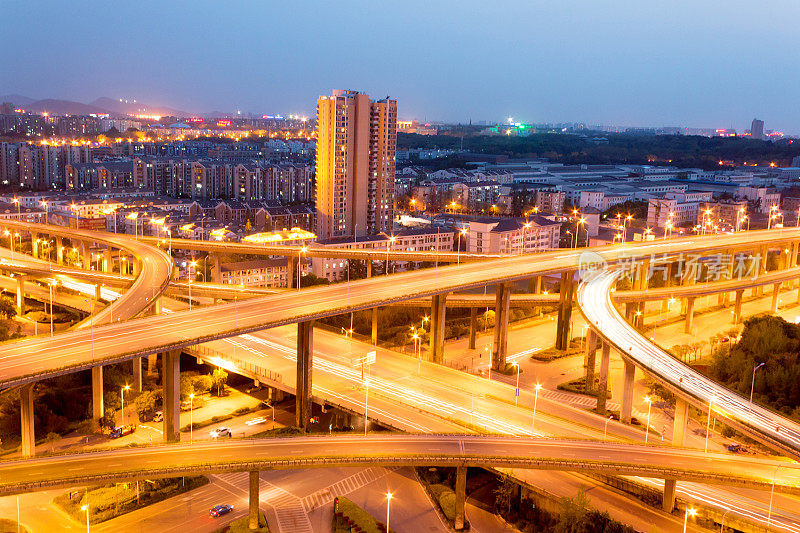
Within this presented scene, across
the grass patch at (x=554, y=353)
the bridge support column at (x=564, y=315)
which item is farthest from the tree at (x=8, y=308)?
the bridge support column at (x=564, y=315)

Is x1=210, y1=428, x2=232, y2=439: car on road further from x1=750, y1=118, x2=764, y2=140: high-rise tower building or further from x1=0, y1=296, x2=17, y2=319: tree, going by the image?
x1=750, y1=118, x2=764, y2=140: high-rise tower building

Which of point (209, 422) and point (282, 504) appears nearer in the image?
point (282, 504)

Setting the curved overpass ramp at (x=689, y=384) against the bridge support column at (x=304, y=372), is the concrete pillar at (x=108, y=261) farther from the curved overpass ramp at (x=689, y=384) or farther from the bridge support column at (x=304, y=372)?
the curved overpass ramp at (x=689, y=384)

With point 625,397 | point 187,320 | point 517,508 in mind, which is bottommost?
point 517,508

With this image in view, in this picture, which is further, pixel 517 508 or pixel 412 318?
pixel 412 318

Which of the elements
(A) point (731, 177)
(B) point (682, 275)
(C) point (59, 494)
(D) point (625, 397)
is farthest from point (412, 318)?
(A) point (731, 177)

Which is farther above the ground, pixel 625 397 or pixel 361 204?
pixel 361 204

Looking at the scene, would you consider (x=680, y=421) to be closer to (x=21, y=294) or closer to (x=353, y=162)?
(x=21, y=294)

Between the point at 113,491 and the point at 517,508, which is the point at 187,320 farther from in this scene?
the point at 517,508

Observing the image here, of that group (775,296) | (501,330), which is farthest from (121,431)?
(775,296)
